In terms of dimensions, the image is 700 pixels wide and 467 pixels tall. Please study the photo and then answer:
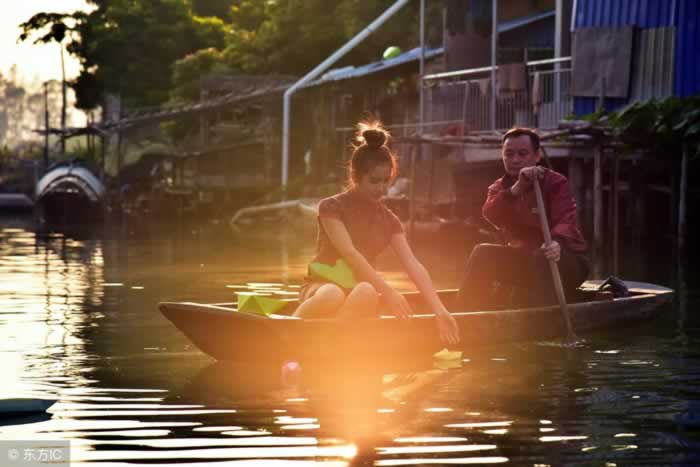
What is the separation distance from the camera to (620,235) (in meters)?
23.8

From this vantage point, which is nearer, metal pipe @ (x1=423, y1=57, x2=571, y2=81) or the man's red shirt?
the man's red shirt

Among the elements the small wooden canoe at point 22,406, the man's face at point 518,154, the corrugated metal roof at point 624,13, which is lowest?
the small wooden canoe at point 22,406

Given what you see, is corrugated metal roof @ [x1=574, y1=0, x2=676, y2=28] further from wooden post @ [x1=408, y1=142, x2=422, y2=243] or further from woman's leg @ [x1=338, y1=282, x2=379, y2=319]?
woman's leg @ [x1=338, y1=282, x2=379, y2=319]

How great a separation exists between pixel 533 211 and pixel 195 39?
43459mm

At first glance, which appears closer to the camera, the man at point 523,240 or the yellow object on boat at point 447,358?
the yellow object on boat at point 447,358

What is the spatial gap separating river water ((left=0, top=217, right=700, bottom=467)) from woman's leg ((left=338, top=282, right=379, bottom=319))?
29cm

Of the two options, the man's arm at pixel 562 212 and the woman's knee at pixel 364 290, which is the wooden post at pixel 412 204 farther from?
the woman's knee at pixel 364 290

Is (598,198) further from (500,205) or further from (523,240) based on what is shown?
(500,205)

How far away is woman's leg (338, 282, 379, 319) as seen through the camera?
27.3 feet

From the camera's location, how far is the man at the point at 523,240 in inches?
376

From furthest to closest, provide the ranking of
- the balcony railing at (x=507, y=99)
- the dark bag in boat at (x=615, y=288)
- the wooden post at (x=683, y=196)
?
the balcony railing at (x=507, y=99) < the wooden post at (x=683, y=196) < the dark bag in boat at (x=615, y=288)

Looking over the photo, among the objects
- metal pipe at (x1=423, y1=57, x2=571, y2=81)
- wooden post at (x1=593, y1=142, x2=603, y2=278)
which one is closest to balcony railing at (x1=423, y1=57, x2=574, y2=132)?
metal pipe at (x1=423, y1=57, x2=571, y2=81)

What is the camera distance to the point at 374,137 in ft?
26.4

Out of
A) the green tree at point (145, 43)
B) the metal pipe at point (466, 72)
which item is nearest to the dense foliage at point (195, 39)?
the green tree at point (145, 43)
